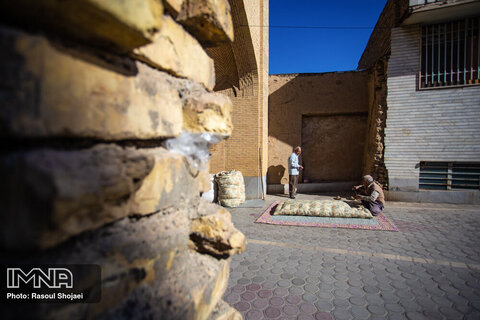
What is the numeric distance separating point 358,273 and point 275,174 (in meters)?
7.33

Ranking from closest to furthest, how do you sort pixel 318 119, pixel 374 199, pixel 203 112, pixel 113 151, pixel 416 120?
pixel 113 151, pixel 203 112, pixel 374 199, pixel 416 120, pixel 318 119

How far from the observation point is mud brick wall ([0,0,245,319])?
17.5 inches

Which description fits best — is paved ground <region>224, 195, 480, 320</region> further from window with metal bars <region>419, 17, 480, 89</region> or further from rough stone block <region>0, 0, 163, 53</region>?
window with metal bars <region>419, 17, 480, 89</region>

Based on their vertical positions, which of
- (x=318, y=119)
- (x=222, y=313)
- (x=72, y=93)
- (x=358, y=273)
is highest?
(x=318, y=119)

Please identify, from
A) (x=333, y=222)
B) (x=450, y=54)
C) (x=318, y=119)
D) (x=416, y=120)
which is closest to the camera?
(x=333, y=222)

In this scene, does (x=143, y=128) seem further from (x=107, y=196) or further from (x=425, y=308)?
(x=425, y=308)

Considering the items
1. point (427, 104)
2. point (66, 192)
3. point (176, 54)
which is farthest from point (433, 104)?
point (66, 192)

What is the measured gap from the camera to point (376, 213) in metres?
5.91

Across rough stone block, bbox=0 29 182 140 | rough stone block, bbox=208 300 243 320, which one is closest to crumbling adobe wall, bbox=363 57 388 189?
rough stone block, bbox=208 300 243 320

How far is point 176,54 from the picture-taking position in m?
0.90

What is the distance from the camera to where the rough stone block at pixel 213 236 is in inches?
38.6

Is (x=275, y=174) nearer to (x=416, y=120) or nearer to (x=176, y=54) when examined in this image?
(x=416, y=120)

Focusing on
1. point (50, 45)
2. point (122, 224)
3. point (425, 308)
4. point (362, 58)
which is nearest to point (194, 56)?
point (50, 45)

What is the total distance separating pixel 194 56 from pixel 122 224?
2.29 ft
